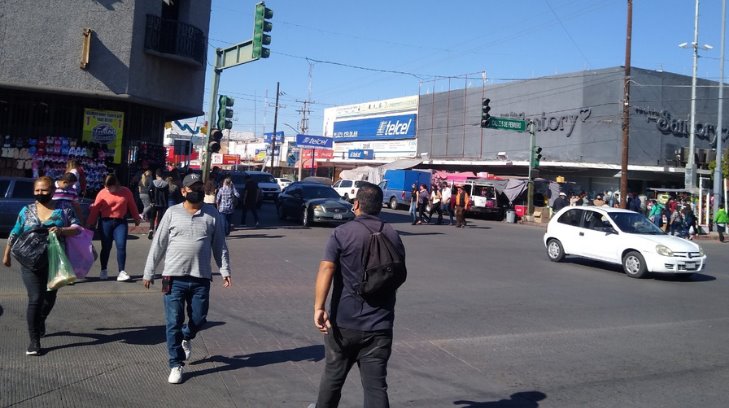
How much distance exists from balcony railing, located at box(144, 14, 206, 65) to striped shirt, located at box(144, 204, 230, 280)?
48.2 ft

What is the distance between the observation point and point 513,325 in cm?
866

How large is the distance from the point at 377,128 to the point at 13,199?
170 ft

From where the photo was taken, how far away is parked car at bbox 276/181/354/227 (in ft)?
71.5

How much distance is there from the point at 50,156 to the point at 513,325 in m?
15.8

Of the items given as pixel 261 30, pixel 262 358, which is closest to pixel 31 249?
pixel 262 358

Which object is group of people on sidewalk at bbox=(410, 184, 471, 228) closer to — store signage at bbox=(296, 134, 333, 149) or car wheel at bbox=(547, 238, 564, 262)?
car wheel at bbox=(547, 238, 564, 262)

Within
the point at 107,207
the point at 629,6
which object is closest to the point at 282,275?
the point at 107,207

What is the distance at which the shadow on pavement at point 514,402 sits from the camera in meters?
5.48

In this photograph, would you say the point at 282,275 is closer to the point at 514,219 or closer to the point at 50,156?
the point at 50,156

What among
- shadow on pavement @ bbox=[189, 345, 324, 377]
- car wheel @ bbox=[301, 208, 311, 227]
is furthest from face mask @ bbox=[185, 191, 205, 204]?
car wheel @ bbox=[301, 208, 311, 227]

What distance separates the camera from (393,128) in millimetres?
62094

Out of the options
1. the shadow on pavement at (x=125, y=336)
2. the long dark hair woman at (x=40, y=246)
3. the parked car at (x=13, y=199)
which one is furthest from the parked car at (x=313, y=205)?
the long dark hair woman at (x=40, y=246)

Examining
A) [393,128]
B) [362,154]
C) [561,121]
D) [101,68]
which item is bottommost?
[101,68]

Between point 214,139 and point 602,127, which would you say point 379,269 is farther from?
point 602,127
